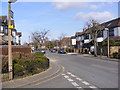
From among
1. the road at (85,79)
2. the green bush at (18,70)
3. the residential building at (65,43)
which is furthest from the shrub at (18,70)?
the residential building at (65,43)

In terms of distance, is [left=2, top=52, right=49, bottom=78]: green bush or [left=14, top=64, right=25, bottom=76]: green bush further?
[left=2, top=52, right=49, bottom=78]: green bush

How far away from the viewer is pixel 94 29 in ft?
139

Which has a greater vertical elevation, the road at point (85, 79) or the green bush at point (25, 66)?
the green bush at point (25, 66)

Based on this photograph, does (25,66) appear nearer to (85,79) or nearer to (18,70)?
(18,70)

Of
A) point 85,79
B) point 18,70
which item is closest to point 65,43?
point 18,70

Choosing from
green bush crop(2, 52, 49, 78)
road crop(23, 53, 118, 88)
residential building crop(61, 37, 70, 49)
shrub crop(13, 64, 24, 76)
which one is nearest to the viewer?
road crop(23, 53, 118, 88)

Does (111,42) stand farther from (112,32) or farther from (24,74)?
(24,74)

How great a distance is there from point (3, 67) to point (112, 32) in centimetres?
3969

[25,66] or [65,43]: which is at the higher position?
[65,43]

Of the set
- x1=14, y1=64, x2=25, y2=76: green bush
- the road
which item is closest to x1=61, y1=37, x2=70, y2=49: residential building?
the road

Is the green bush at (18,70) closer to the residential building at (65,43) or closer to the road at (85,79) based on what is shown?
the road at (85,79)

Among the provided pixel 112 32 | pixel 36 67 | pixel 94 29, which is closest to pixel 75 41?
pixel 112 32

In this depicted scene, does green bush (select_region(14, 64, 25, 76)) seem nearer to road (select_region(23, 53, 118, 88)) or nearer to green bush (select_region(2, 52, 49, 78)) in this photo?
green bush (select_region(2, 52, 49, 78))

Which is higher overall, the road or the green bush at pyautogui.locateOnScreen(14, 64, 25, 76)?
the green bush at pyautogui.locateOnScreen(14, 64, 25, 76)
